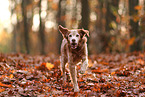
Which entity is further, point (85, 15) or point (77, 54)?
point (85, 15)

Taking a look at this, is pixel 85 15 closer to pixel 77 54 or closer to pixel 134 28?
pixel 134 28

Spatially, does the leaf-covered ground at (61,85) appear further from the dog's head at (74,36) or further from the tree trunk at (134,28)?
the tree trunk at (134,28)

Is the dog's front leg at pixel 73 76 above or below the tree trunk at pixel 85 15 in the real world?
below

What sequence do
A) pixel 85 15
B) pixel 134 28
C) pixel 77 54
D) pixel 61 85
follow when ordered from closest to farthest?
1. pixel 77 54
2. pixel 61 85
3. pixel 85 15
4. pixel 134 28

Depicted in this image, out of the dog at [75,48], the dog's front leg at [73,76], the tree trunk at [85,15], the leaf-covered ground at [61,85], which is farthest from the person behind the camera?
the tree trunk at [85,15]

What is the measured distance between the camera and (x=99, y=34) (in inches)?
689

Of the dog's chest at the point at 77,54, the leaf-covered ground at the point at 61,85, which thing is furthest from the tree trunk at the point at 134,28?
the dog's chest at the point at 77,54

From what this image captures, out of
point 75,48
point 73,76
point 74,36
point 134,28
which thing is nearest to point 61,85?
point 73,76

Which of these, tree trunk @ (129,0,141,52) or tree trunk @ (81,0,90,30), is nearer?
tree trunk @ (81,0,90,30)

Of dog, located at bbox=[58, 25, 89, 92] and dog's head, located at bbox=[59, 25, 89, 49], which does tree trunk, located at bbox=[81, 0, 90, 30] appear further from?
dog's head, located at bbox=[59, 25, 89, 49]

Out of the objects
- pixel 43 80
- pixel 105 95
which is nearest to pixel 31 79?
pixel 43 80

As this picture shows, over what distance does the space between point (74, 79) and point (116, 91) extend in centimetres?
116

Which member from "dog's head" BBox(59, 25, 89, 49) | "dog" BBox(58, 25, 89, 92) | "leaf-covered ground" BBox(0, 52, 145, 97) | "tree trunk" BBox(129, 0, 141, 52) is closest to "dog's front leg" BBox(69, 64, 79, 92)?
"dog" BBox(58, 25, 89, 92)

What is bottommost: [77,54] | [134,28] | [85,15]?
[77,54]
